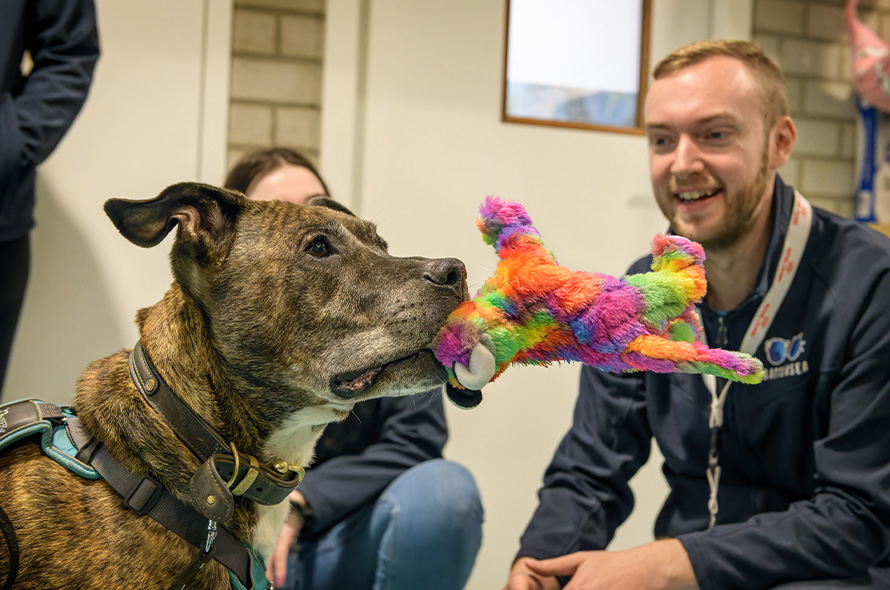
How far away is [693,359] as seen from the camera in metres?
1.05

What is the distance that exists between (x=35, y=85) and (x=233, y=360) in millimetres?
1397

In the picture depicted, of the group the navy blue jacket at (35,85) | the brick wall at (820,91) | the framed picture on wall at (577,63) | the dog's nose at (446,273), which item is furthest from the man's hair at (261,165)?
the brick wall at (820,91)

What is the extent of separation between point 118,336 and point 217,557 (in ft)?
5.52

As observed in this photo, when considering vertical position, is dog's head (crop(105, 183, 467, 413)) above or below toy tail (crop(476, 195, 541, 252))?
below

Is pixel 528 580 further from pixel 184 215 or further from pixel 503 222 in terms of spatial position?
pixel 184 215

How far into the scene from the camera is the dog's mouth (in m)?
1.21

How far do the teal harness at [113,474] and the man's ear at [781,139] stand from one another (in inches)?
59.9

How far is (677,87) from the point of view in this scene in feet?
6.04

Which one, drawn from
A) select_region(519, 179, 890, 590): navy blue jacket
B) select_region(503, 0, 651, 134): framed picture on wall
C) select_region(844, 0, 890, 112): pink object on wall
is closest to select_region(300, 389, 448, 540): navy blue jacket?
select_region(519, 179, 890, 590): navy blue jacket

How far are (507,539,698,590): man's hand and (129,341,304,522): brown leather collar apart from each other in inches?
26.5

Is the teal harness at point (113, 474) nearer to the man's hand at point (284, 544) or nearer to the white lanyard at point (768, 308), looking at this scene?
the man's hand at point (284, 544)

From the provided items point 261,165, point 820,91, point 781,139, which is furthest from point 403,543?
point 820,91

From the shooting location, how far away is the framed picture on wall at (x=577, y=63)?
304cm

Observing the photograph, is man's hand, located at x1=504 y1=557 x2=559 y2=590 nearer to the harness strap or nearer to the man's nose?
the harness strap
